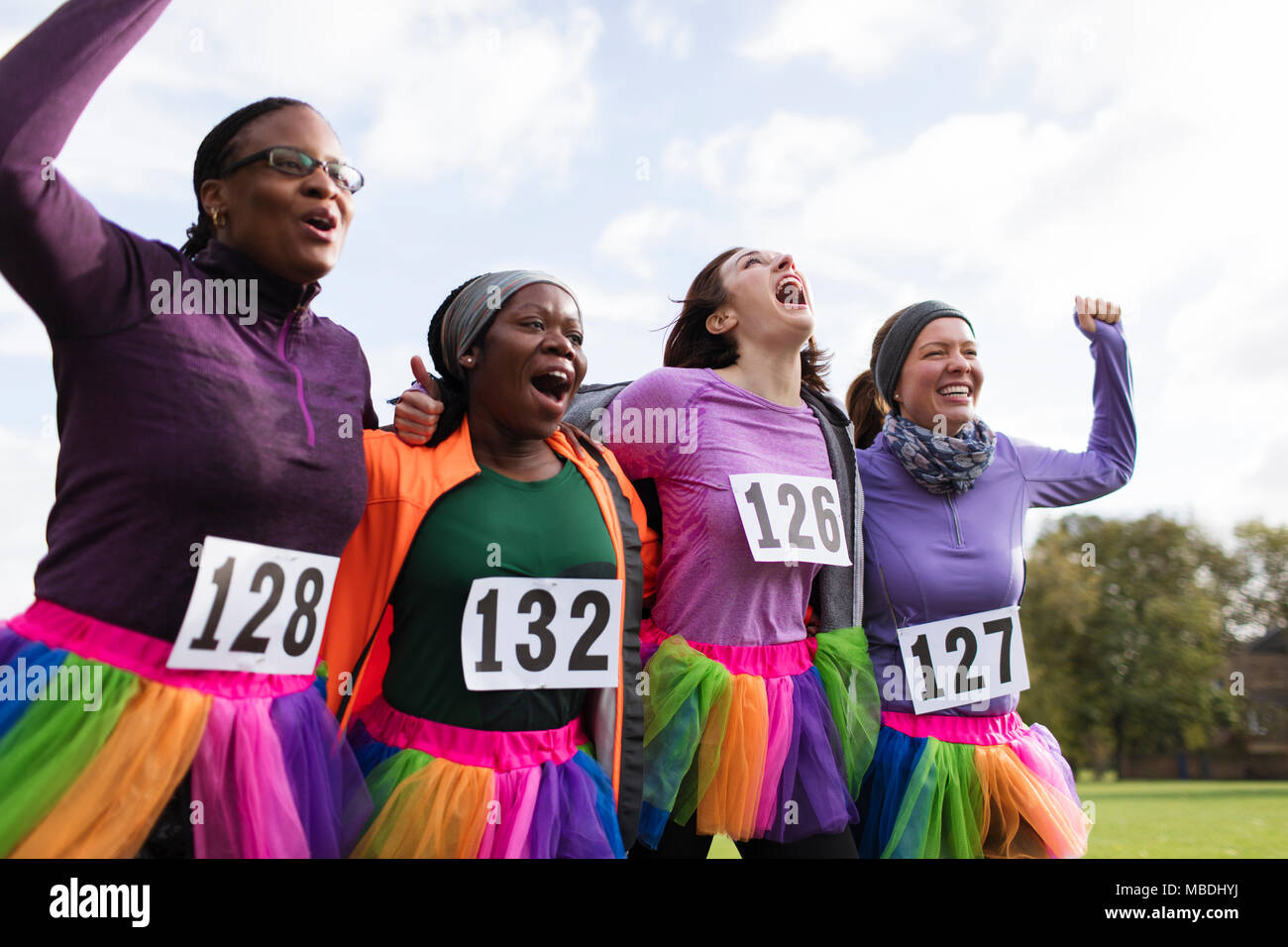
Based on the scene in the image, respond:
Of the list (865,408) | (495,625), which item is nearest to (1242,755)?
(865,408)

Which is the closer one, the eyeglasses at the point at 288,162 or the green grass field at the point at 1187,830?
the eyeglasses at the point at 288,162

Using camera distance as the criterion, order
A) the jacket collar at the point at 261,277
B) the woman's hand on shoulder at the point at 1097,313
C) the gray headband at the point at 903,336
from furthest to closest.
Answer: the woman's hand on shoulder at the point at 1097,313 < the gray headband at the point at 903,336 < the jacket collar at the point at 261,277

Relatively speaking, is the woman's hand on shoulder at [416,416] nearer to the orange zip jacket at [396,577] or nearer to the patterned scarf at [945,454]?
the orange zip jacket at [396,577]

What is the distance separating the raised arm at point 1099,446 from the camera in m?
4.33

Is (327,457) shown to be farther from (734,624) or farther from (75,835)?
(734,624)

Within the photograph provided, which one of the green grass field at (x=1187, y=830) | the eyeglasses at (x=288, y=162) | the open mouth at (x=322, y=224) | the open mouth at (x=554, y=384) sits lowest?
the green grass field at (x=1187, y=830)

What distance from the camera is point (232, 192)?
260 cm

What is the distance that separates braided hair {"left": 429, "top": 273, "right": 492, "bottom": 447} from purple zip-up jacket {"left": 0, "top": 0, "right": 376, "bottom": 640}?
2.10 feet

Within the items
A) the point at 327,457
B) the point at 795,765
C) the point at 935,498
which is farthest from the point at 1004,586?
the point at 327,457

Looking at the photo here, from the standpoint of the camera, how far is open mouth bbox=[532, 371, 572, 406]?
120 inches

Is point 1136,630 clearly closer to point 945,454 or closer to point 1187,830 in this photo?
point 1187,830

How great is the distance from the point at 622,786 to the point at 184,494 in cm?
154

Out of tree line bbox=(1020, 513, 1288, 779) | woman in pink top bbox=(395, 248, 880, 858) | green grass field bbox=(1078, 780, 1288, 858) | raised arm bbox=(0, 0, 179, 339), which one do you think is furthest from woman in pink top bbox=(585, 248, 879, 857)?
tree line bbox=(1020, 513, 1288, 779)

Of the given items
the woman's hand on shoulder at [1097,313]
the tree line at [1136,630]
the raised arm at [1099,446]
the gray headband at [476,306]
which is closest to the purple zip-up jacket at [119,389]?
the gray headband at [476,306]
